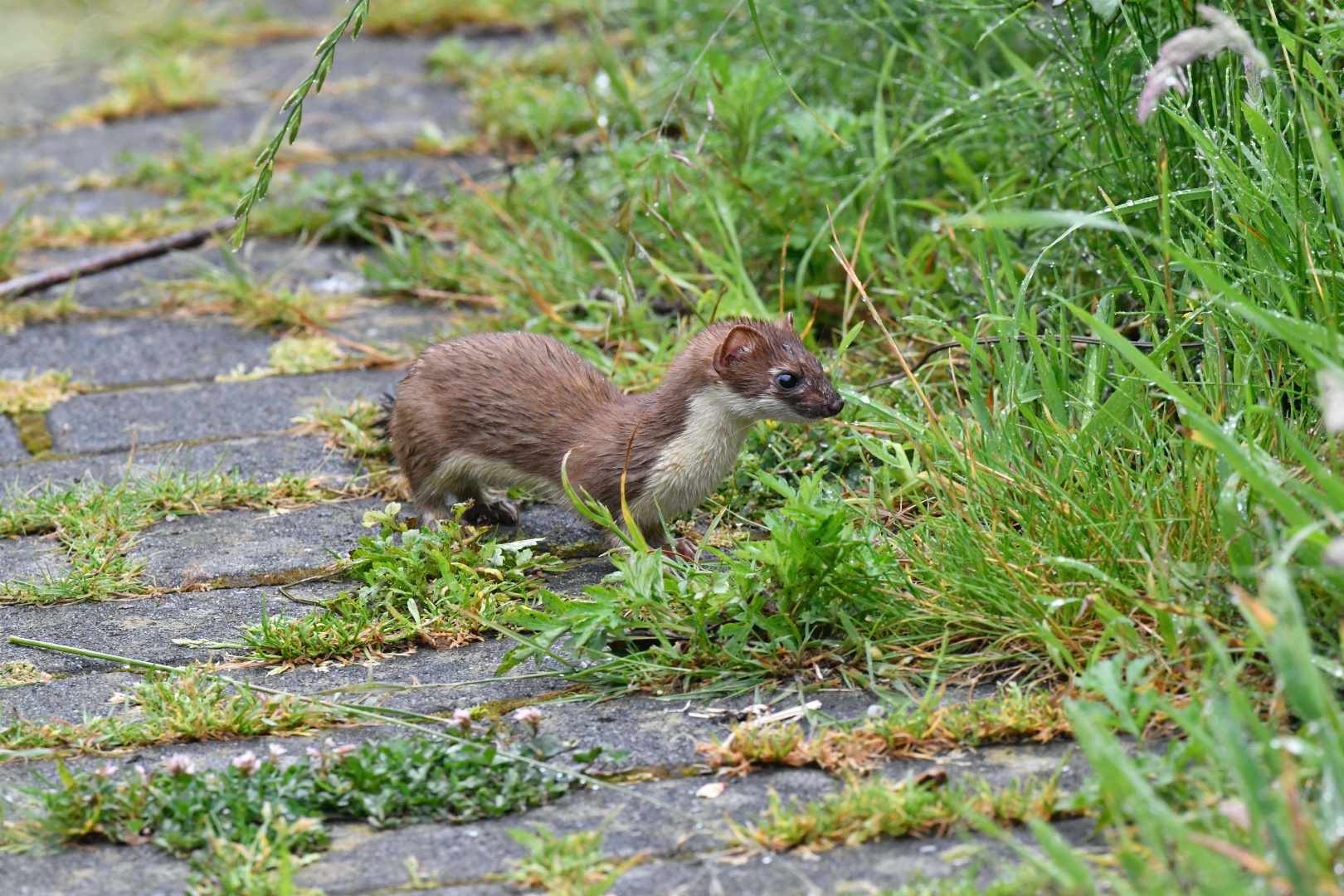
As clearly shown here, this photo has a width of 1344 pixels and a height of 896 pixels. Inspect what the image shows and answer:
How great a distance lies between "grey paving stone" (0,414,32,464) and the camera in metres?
4.42

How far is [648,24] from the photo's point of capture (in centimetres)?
831

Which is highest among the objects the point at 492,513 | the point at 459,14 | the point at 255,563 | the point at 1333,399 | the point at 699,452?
the point at 459,14

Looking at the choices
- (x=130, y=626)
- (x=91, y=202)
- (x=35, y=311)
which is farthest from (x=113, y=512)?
(x=91, y=202)

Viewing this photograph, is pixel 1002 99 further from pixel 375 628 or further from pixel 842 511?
pixel 375 628

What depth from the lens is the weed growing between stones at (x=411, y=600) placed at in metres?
3.20

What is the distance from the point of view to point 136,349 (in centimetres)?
529

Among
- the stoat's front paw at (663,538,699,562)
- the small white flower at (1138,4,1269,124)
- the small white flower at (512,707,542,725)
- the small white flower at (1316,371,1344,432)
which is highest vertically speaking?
the small white flower at (1138,4,1269,124)

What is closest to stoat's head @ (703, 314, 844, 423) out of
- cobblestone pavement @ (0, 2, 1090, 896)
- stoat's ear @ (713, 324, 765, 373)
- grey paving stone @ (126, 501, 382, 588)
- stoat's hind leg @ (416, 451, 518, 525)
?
stoat's ear @ (713, 324, 765, 373)

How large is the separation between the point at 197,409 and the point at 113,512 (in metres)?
0.95

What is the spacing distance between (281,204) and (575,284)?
1931mm

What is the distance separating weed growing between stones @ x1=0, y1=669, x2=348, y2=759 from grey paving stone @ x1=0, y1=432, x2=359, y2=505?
1316 mm

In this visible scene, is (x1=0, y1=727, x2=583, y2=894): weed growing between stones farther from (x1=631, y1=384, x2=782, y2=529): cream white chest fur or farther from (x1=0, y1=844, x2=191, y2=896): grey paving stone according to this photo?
(x1=631, y1=384, x2=782, y2=529): cream white chest fur

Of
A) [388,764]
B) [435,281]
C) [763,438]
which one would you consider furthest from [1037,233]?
[388,764]

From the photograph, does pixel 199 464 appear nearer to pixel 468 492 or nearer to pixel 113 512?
pixel 113 512
